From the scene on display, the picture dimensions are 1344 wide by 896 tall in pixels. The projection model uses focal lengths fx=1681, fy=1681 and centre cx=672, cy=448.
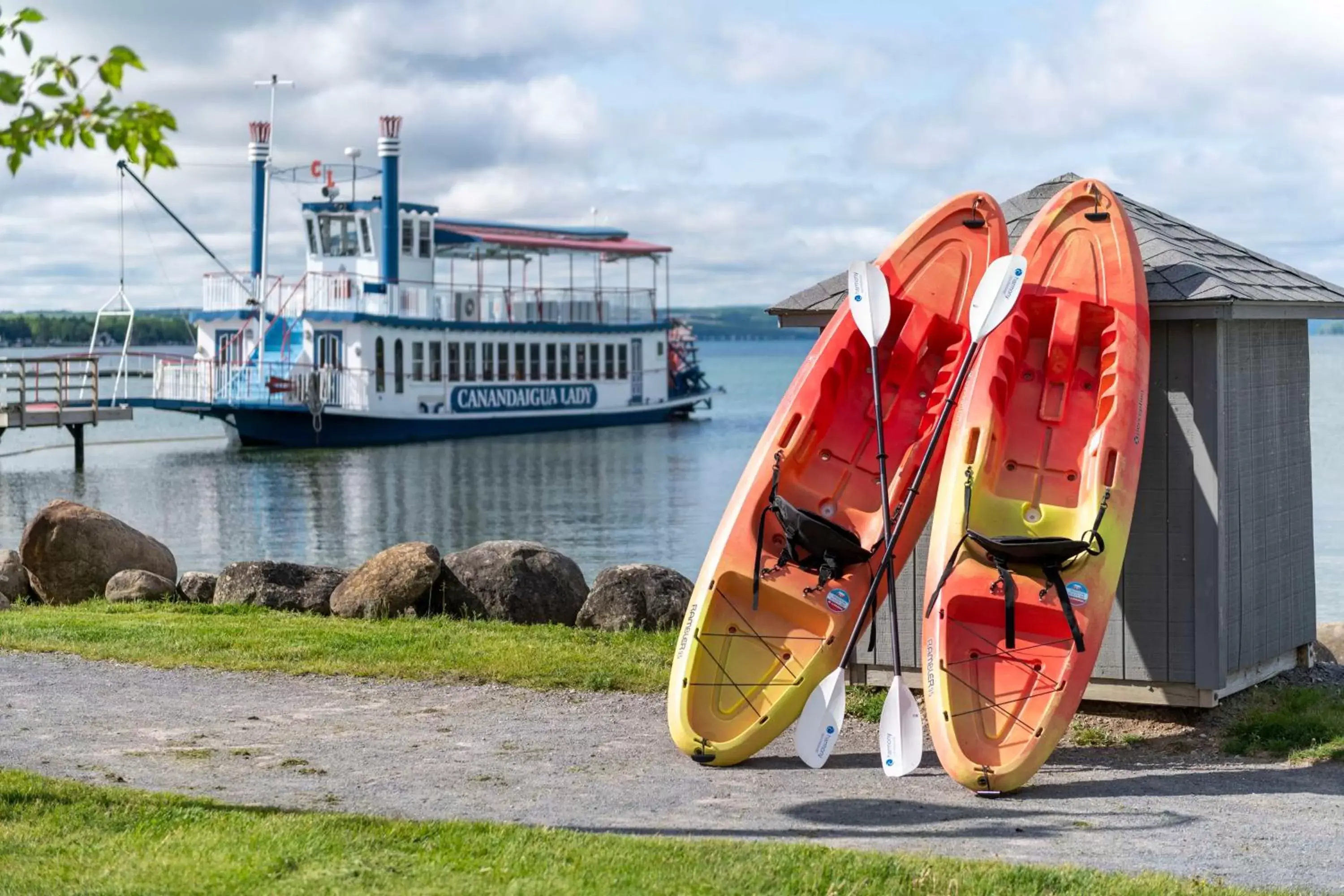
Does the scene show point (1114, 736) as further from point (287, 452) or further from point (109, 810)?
point (287, 452)

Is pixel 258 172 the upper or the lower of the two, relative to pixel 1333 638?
upper

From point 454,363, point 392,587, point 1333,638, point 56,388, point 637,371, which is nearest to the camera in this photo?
point 392,587

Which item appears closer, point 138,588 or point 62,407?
point 138,588

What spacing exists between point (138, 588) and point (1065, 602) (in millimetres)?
7509

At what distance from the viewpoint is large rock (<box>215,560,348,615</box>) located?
450 inches

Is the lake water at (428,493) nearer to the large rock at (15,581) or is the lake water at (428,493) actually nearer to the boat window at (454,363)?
the boat window at (454,363)

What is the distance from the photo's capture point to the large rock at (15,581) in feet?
41.3

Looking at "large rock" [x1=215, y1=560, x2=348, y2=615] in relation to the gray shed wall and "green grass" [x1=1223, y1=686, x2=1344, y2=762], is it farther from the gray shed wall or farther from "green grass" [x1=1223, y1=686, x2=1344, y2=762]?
"green grass" [x1=1223, y1=686, x2=1344, y2=762]

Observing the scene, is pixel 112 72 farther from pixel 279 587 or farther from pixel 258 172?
pixel 258 172

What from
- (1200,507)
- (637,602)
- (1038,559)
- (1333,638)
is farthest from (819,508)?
(1333,638)

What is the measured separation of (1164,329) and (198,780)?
4496 millimetres

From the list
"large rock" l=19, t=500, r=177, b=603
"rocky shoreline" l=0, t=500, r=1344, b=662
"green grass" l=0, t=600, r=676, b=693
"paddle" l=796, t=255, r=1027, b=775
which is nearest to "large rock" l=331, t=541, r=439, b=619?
"rocky shoreline" l=0, t=500, r=1344, b=662

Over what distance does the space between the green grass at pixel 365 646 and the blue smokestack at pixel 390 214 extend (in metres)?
29.7

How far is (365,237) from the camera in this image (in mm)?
40656
